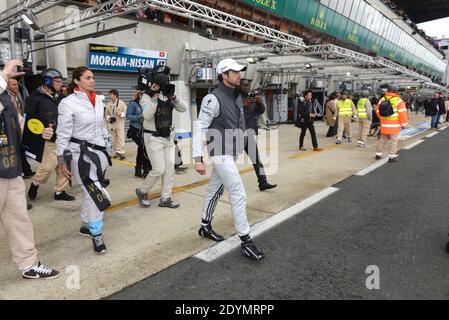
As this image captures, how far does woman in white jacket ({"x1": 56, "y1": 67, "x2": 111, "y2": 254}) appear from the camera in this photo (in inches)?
137

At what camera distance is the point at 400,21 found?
37438mm

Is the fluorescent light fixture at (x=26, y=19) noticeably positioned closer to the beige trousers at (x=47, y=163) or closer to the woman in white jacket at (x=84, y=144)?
the beige trousers at (x=47, y=163)

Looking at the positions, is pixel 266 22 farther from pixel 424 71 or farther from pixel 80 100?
pixel 424 71

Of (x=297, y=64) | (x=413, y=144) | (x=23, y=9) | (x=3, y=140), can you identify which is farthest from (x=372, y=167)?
(x=297, y=64)

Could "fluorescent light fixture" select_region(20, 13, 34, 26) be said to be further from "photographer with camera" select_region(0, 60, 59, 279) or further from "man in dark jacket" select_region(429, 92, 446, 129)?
"man in dark jacket" select_region(429, 92, 446, 129)

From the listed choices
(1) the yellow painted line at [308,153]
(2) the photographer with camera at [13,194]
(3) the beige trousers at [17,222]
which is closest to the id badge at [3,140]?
→ (2) the photographer with camera at [13,194]

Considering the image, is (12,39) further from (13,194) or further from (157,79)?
(13,194)

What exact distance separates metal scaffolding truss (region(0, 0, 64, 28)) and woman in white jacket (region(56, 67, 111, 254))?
497 centimetres

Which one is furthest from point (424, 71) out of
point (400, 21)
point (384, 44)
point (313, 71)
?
point (313, 71)

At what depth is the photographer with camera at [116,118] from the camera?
28.7 ft

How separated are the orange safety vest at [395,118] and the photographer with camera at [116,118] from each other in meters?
6.66

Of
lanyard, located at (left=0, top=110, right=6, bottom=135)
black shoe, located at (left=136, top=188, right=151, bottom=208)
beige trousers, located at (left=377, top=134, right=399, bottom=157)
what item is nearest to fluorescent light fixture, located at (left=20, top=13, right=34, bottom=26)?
black shoe, located at (left=136, top=188, right=151, bottom=208)

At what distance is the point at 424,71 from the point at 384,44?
73.7 ft

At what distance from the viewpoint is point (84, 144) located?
11.8ft
